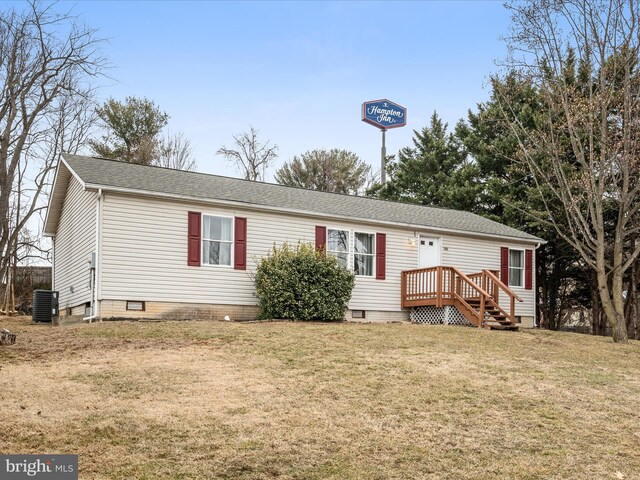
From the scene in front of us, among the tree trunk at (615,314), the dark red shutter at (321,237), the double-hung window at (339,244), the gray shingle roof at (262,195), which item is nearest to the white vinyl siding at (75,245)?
the gray shingle roof at (262,195)

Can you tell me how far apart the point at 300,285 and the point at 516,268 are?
963 centimetres

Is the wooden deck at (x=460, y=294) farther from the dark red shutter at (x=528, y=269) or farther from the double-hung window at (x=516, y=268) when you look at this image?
the dark red shutter at (x=528, y=269)

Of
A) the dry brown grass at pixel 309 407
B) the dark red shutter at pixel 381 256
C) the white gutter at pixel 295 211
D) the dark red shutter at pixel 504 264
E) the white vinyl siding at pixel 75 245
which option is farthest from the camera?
the dark red shutter at pixel 504 264

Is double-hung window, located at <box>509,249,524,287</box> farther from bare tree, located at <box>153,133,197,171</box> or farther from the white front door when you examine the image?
bare tree, located at <box>153,133,197,171</box>

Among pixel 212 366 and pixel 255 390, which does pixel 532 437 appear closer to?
pixel 255 390

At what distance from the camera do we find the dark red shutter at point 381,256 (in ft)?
66.8

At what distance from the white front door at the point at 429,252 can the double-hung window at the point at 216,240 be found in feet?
21.3

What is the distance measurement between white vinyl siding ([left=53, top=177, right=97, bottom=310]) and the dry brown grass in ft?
10.6

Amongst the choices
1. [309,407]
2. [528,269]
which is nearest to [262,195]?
[528,269]

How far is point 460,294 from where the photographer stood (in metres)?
19.9

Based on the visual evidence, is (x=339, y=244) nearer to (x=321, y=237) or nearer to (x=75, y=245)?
(x=321, y=237)

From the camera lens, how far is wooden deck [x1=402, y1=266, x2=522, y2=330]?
19156 mm

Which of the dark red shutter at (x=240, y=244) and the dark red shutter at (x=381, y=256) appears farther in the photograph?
the dark red shutter at (x=381, y=256)

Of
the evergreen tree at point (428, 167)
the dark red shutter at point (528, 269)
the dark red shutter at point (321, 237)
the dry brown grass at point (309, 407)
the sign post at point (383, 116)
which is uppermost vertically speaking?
the sign post at point (383, 116)
